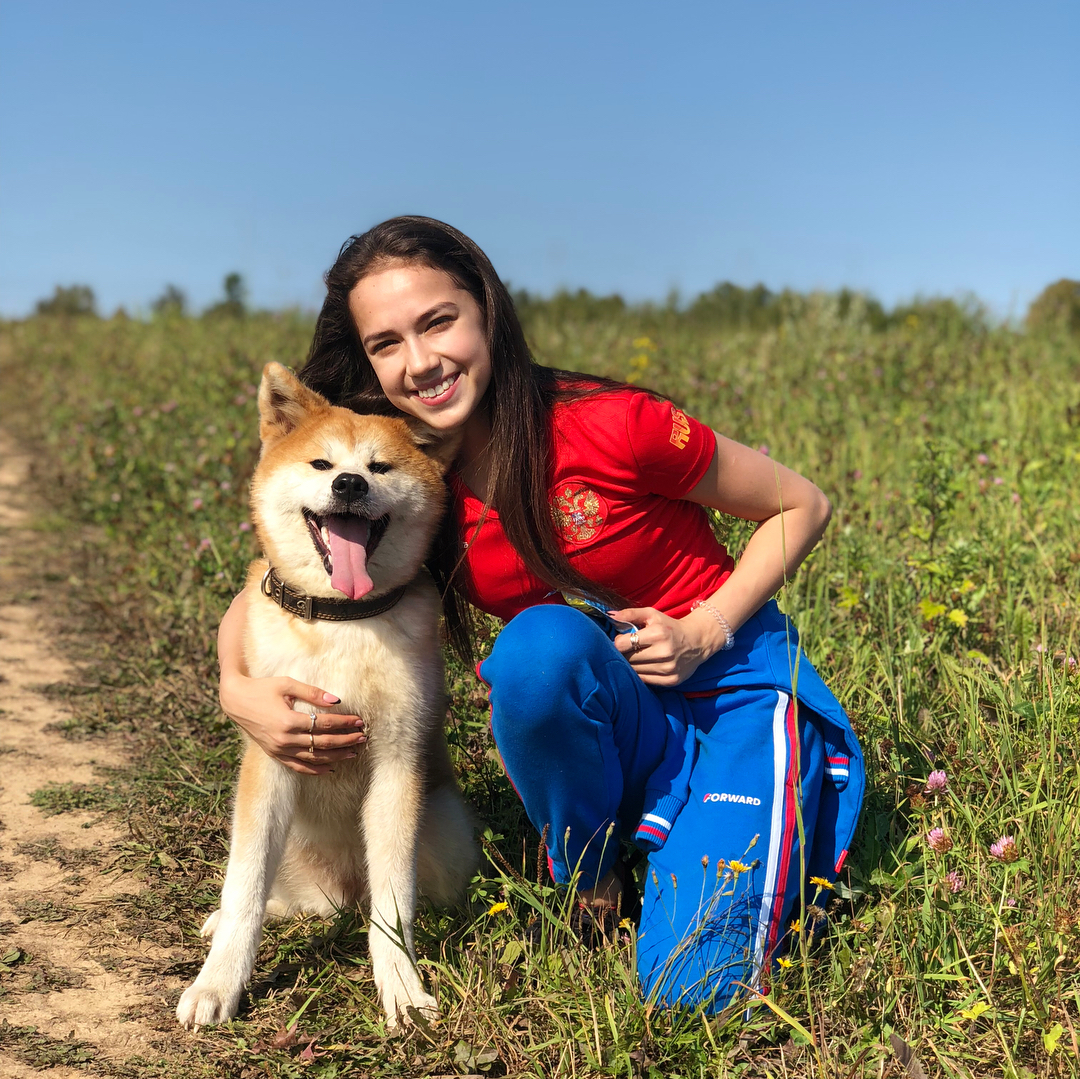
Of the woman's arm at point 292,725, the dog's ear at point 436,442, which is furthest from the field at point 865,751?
the dog's ear at point 436,442

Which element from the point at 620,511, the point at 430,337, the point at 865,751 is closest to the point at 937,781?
the point at 865,751

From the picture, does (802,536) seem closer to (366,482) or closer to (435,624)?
(435,624)

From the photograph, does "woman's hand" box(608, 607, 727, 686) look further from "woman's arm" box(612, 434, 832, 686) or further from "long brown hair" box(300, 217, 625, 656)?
"long brown hair" box(300, 217, 625, 656)

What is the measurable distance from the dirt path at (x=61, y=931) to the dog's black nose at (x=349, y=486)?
1.15 m

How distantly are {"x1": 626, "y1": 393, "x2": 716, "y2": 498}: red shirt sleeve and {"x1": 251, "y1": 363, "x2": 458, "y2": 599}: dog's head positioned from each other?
1.60 ft

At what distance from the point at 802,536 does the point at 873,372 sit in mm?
4163

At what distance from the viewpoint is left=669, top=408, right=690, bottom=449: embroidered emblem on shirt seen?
219 centimetres

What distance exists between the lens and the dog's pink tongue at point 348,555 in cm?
210

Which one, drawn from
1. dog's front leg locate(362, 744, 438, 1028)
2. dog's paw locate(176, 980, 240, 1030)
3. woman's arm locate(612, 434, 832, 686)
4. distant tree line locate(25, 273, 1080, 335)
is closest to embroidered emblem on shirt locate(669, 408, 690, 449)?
woman's arm locate(612, 434, 832, 686)

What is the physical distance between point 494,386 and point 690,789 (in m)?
1.06

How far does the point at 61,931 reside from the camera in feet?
7.43

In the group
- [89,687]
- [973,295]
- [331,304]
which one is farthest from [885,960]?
[973,295]

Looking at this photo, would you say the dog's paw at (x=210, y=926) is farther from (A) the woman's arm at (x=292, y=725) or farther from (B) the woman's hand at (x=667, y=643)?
(B) the woman's hand at (x=667, y=643)

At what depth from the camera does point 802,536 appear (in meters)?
2.38
